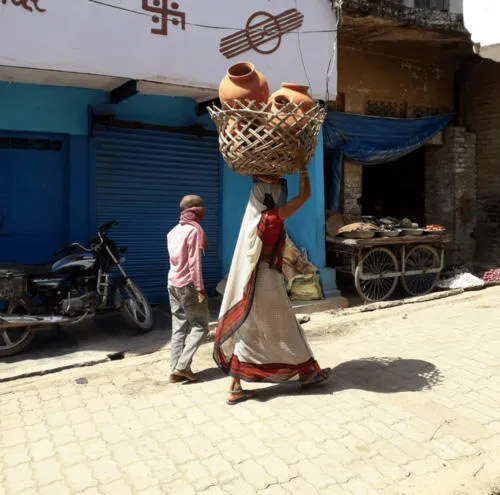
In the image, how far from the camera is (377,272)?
7.95m

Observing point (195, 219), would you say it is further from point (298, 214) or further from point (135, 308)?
point (298, 214)

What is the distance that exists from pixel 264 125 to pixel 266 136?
0.08 m

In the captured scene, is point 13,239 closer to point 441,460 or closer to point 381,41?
point 441,460

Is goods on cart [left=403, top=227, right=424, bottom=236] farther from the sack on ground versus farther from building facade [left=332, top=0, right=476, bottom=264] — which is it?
the sack on ground

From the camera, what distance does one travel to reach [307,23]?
746 centimetres

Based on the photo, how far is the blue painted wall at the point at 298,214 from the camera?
7.75 meters

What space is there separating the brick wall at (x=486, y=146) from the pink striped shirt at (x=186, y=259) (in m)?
7.72

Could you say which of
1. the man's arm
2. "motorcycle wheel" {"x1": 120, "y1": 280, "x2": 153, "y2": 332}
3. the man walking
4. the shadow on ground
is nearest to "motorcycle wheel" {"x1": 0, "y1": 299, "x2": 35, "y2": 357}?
"motorcycle wheel" {"x1": 120, "y1": 280, "x2": 153, "y2": 332}

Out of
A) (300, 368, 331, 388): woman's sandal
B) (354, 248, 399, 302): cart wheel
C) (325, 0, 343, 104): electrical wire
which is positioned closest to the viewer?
(300, 368, 331, 388): woman's sandal

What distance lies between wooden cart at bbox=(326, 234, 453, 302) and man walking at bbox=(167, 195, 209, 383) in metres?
3.47

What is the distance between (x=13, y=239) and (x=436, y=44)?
756 centimetres

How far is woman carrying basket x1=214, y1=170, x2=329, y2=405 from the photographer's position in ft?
13.4

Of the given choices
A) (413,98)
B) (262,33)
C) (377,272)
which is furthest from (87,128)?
(413,98)

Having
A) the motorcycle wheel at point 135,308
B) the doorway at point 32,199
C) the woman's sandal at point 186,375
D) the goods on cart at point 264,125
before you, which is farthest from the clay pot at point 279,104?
the doorway at point 32,199
